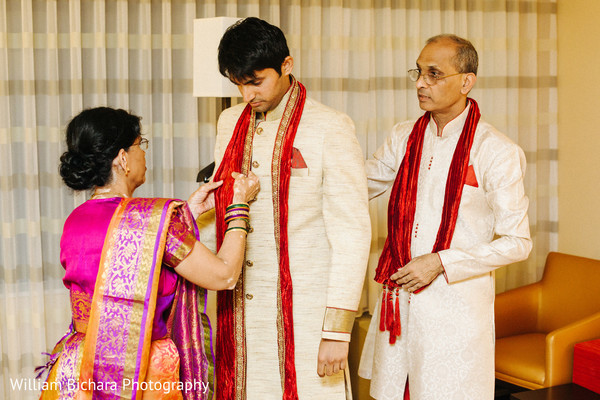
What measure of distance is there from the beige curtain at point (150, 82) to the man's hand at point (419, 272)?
1404 millimetres

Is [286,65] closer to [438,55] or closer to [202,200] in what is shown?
[202,200]

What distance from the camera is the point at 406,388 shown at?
8.33ft

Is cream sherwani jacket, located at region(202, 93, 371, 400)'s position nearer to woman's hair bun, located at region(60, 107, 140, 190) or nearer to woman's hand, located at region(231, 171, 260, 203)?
woman's hand, located at region(231, 171, 260, 203)

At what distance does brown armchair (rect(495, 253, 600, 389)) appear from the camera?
3.10m

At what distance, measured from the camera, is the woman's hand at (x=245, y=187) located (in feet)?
6.63

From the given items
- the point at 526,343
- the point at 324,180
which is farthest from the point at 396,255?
the point at 526,343

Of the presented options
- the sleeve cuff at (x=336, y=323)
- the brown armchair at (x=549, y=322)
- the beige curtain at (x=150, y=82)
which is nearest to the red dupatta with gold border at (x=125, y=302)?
the sleeve cuff at (x=336, y=323)

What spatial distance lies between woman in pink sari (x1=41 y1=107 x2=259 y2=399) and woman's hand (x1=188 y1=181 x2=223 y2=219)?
0.27 m

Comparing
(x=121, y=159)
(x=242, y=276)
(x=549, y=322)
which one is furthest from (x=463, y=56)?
(x=549, y=322)

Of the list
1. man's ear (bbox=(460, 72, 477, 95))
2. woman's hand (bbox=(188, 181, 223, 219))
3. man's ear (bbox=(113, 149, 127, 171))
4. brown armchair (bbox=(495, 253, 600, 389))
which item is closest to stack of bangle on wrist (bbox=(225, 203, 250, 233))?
woman's hand (bbox=(188, 181, 223, 219))

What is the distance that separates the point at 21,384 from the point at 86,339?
1.81 metres

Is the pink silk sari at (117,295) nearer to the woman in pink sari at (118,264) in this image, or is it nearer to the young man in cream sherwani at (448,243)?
the woman in pink sari at (118,264)

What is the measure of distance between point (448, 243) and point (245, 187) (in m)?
0.82

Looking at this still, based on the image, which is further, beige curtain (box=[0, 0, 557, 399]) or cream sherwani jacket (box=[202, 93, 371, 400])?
beige curtain (box=[0, 0, 557, 399])
